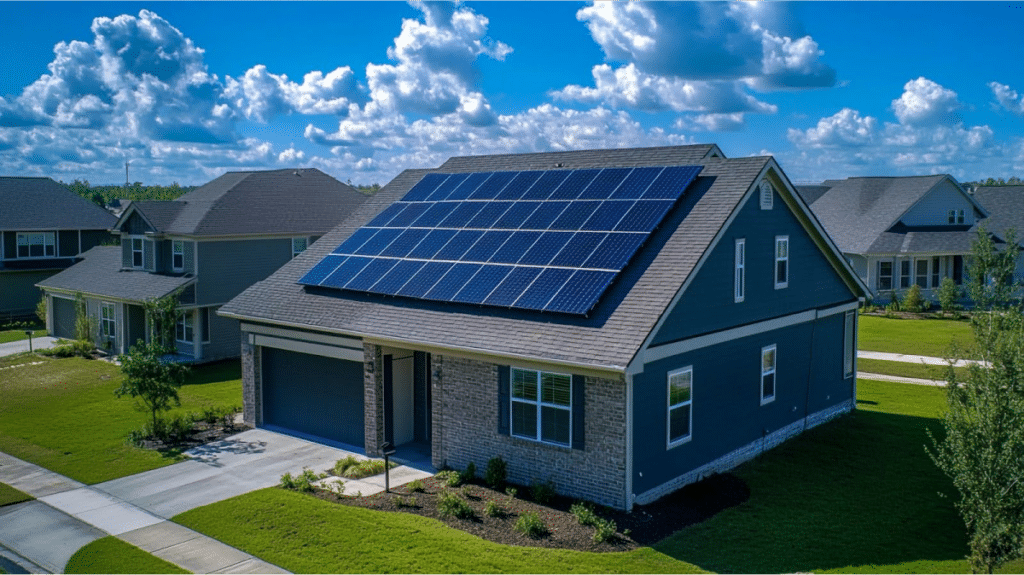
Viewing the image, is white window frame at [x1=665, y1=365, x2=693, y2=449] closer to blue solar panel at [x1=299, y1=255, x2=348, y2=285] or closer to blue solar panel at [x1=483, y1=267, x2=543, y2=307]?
blue solar panel at [x1=483, y1=267, x2=543, y2=307]

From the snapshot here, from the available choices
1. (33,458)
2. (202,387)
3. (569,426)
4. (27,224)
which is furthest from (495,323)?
(27,224)

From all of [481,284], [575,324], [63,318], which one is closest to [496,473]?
[575,324]

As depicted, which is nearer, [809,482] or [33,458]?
[809,482]

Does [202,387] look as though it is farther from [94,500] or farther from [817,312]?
[817,312]

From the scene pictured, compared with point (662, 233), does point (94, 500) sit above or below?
below

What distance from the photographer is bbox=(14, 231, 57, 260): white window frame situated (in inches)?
1742

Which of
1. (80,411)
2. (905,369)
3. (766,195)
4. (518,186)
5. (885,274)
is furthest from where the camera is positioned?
(885,274)

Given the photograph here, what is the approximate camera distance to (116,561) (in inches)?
529

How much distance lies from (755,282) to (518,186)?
6781mm

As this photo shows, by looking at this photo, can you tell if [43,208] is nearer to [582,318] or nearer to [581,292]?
[581,292]

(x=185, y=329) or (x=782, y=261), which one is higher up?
(x=782, y=261)

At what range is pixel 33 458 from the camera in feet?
65.0

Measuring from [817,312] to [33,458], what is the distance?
65.9ft

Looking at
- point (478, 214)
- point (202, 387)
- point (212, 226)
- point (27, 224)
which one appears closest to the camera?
point (478, 214)
